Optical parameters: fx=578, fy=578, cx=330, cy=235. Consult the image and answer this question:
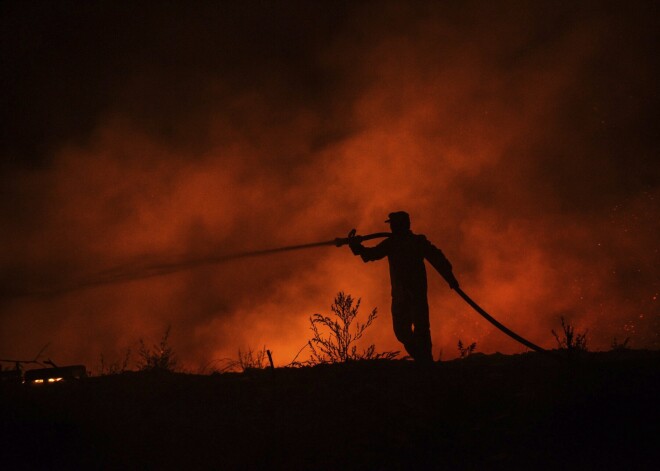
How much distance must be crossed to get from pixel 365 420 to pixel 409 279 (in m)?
2.51

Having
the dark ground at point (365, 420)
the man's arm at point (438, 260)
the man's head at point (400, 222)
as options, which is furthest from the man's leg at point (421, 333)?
the man's head at point (400, 222)

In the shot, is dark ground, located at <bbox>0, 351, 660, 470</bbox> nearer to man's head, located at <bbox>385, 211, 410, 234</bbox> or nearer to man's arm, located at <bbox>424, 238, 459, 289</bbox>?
man's arm, located at <bbox>424, 238, 459, 289</bbox>

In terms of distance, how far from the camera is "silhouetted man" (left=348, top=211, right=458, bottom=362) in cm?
766

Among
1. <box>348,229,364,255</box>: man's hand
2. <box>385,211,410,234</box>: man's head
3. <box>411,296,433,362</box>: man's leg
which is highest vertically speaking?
<box>385,211,410,234</box>: man's head

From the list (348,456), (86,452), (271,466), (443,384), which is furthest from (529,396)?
(86,452)

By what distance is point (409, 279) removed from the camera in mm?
7887

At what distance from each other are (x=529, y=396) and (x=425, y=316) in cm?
207

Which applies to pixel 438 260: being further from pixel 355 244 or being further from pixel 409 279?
pixel 355 244

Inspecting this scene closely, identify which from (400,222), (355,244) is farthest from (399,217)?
(355,244)

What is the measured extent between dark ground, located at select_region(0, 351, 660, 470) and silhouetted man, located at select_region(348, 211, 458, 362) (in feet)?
1.35

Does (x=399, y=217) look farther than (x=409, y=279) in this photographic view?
Yes

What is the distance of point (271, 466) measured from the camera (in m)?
5.32

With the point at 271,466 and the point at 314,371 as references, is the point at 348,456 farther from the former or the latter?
the point at 314,371

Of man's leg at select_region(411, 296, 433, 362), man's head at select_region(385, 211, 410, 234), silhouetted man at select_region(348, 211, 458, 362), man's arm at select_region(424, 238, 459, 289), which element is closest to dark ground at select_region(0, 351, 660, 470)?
man's leg at select_region(411, 296, 433, 362)
